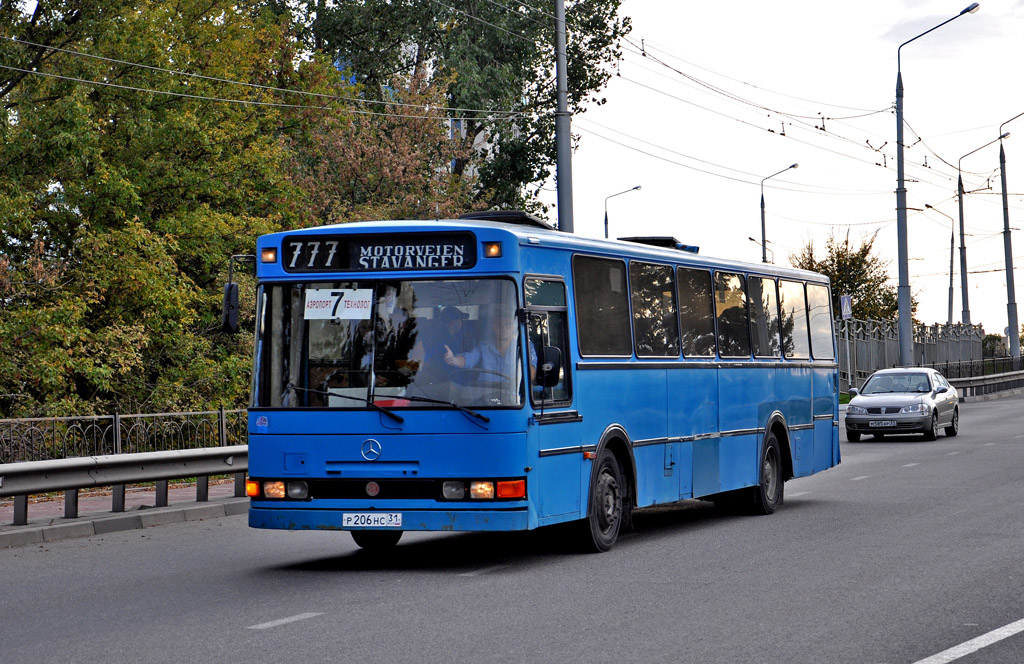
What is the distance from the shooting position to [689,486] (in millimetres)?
13758

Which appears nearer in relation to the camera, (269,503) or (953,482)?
(269,503)

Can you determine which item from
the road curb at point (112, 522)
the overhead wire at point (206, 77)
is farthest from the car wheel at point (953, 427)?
the road curb at point (112, 522)

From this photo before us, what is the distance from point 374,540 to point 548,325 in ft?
8.85

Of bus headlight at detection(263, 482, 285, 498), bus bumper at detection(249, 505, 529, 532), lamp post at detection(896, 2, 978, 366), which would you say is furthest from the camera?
lamp post at detection(896, 2, 978, 366)

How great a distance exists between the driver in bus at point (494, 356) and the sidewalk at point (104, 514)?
16.5 feet

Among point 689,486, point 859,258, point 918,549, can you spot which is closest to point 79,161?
point 689,486

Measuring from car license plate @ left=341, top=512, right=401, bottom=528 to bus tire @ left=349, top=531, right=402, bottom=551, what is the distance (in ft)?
5.04

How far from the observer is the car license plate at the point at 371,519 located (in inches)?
423

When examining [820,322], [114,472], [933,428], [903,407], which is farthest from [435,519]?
[933,428]

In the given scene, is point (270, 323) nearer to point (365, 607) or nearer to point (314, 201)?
point (365, 607)

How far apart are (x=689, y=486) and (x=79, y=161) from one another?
16.1 metres

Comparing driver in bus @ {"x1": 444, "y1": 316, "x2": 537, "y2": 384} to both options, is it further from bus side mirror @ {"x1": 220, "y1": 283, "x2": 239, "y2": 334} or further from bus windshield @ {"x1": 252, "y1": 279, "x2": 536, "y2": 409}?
bus side mirror @ {"x1": 220, "y1": 283, "x2": 239, "y2": 334}

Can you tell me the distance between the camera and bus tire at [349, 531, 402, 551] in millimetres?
12406

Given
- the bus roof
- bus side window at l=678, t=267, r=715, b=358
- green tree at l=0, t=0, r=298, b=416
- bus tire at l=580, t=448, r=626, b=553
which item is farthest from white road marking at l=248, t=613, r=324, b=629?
green tree at l=0, t=0, r=298, b=416
